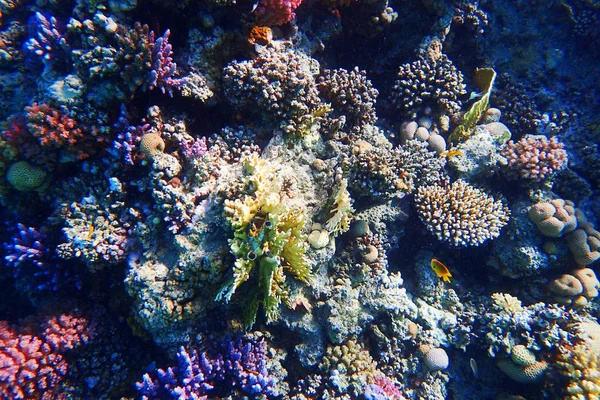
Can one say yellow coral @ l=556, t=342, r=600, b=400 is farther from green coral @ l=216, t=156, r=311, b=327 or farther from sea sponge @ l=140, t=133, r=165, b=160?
sea sponge @ l=140, t=133, r=165, b=160

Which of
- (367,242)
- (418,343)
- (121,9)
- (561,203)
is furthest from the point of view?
(561,203)

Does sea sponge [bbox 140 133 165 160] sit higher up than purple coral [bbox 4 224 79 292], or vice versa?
sea sponge [bbox 140 133 165 160]

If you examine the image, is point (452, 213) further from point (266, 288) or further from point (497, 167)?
point (266, 288)

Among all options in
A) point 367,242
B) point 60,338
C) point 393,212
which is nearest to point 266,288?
point 367,242

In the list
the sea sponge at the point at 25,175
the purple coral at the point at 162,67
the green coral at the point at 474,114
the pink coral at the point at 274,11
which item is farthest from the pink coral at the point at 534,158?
the sea sponge at the point at 25,175

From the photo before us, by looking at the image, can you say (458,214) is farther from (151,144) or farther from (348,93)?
(151,144)

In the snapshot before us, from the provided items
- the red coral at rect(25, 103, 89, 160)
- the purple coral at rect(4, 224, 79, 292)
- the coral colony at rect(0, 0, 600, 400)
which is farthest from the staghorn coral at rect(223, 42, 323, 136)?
the purple coral at rect(4, 224, 79, 292)

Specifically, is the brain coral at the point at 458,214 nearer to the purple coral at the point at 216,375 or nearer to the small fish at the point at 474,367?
the small fish at the point at 474,367
